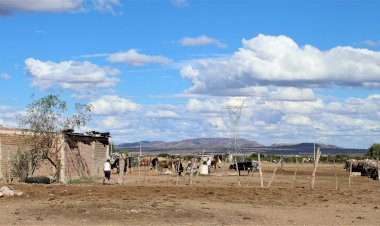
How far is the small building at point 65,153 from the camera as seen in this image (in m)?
39.2

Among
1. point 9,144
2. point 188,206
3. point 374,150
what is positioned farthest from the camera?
point 374,150

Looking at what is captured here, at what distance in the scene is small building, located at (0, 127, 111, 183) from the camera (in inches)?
1543

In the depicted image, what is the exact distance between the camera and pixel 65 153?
40.3m

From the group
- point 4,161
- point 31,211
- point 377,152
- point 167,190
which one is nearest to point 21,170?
point 4,161

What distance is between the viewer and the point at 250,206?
25812mm

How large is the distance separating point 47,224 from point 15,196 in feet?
27.6

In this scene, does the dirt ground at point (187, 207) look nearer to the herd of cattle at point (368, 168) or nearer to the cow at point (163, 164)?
the herd of cattle at point (368, 168)

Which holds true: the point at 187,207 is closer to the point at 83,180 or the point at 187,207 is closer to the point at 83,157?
the point at 83,180

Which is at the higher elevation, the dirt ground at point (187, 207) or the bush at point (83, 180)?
the bush at point (83, 180)

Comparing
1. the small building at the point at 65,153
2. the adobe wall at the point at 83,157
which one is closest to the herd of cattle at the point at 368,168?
the adobe wall at the point at 83,157

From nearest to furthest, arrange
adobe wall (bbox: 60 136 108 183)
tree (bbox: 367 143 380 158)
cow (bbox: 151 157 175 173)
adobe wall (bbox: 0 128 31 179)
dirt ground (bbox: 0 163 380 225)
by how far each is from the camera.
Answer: dirt ground (bbox: 0 163 380 225) → adobe wall (bbox: 0 128 31 179) → adobe wall (bbox: 60 136 108 183) → cow (bbox: 151 157 175 173) → tree (bbox: 367 143 380 158)

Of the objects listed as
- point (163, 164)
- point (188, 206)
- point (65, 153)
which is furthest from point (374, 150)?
point (188, 206)

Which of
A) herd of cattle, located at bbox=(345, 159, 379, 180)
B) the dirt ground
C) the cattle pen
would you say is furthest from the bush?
herd of cattle, located at bbox=(345, 159, 379, 180)

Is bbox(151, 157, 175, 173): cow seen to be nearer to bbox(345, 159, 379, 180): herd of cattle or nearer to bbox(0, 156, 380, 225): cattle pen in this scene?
bbox(345, 159, 379, 180): herd of cattle
